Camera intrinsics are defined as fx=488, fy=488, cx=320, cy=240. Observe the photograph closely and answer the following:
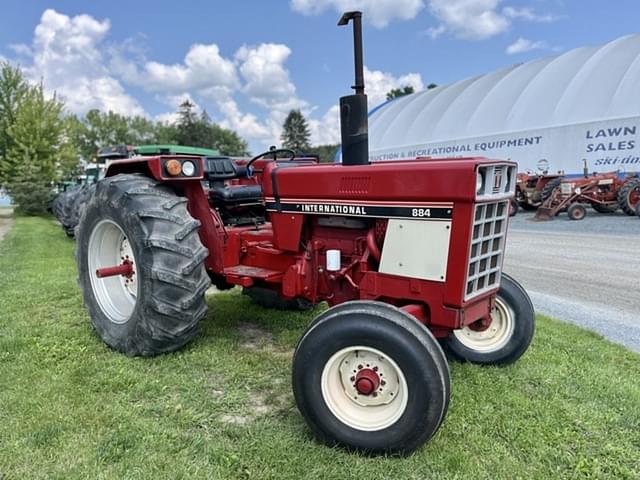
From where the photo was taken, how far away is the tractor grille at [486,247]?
246 centimetres

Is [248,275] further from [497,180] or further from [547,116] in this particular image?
[547,116]

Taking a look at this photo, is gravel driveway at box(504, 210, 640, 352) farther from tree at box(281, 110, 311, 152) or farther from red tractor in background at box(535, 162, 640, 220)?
tree at box(281, 110, 311, 152)

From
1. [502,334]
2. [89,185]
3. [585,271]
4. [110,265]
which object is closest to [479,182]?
[502,334]

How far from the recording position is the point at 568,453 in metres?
2.24

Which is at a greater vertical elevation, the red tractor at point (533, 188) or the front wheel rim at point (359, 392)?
the front wheel rim at point (359, 392)

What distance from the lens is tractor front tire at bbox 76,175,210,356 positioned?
304 cm

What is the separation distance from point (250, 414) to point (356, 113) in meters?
1.74

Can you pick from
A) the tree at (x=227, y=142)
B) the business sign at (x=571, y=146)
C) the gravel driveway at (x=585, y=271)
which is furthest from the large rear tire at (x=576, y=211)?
the tree at (x=227, y=142)

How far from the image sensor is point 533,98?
1984cm

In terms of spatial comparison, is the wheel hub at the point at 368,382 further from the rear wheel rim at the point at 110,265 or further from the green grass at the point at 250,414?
the rear wheel rim at the point at 110,265

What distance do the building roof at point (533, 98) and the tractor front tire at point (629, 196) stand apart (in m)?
3.86

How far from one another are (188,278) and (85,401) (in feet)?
2.89

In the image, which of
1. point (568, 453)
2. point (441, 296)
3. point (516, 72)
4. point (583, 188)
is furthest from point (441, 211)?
point (516, 72)

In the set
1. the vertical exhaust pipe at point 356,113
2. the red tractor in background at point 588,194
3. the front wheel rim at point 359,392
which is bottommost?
the red tractor in background at point 588,194
